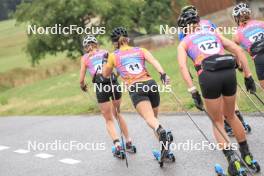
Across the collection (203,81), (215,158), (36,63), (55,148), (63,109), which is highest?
(203,81)

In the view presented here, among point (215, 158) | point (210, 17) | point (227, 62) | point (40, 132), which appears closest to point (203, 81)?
point (227, 62)

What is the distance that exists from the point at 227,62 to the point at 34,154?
623cm

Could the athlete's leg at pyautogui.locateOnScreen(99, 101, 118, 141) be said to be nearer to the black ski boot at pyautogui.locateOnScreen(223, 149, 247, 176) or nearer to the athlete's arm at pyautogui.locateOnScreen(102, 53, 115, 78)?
the athlete's arm at pyautogui.locateOnScreen(102, 53, 115, 78)

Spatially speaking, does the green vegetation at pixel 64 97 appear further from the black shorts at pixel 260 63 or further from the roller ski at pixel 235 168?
the roller ski at pixel 235 168

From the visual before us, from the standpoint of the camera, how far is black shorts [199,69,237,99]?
6.75m

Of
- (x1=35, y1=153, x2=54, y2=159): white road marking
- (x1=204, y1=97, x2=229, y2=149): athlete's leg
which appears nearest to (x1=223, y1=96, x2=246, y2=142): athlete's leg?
(x1=204, y1=97, x2=229, y2=149): athlete's leg

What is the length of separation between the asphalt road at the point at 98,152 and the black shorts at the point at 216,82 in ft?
4.92

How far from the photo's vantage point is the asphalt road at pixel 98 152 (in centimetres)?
860

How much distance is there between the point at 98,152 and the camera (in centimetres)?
1079

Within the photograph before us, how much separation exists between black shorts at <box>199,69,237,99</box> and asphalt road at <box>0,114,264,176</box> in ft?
4.92

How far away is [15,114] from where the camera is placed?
73.1ft

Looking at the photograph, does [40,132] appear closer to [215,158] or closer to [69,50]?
[215,158]

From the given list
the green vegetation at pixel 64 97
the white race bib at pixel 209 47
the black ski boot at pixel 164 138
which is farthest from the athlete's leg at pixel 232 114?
the green vegetation at pixel 64 97

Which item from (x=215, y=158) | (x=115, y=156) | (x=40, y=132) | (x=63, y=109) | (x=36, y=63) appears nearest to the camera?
(x=215, y=158)
